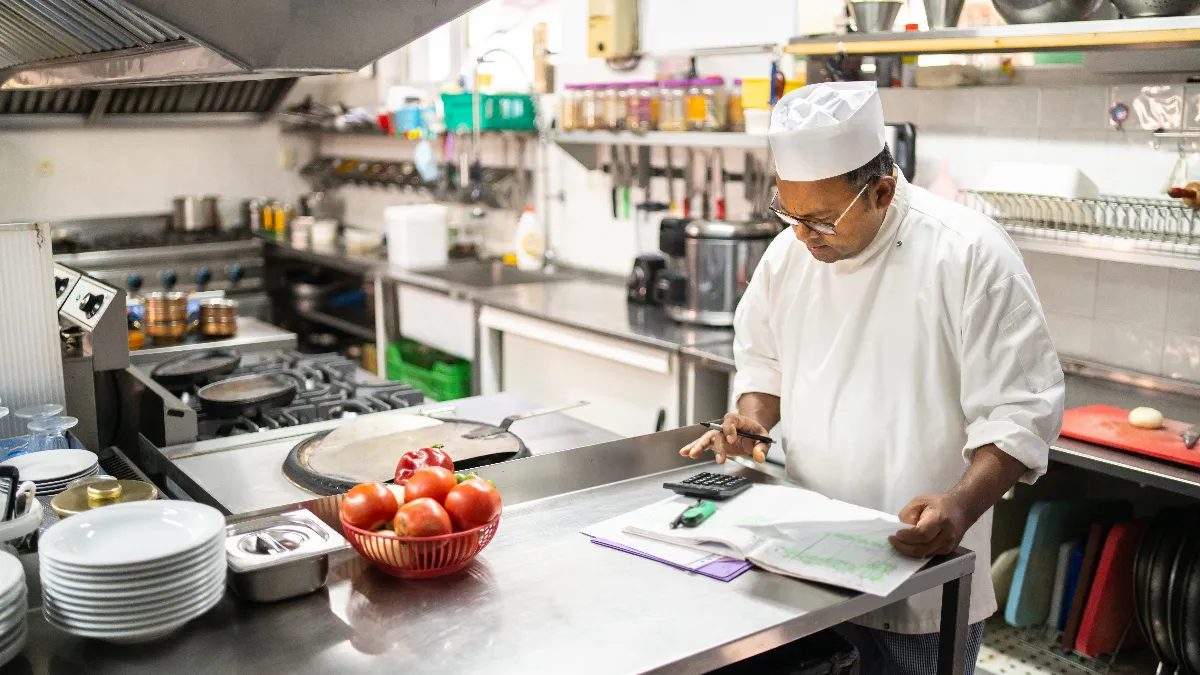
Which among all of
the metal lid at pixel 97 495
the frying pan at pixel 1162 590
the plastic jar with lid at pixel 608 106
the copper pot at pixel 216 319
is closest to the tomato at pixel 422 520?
the metal lid at pixel 97 495

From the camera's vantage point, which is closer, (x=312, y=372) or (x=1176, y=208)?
(x=1176, y=208)

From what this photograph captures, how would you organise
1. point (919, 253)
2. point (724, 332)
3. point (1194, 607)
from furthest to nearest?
point (724, 332)
point (1194, 607)
point (919, 253)

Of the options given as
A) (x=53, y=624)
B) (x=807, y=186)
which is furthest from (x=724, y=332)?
(x=53, y=624)

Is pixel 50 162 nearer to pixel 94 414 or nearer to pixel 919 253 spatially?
pixel 94 414

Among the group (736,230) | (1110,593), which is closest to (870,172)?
(1110,593)

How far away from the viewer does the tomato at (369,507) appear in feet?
5.58

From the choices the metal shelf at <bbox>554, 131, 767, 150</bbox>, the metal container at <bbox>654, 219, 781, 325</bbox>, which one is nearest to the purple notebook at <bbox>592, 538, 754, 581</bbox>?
the metal container at <bbox>654, 219, 781, 325</bbox>

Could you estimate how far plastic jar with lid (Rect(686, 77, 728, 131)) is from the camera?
4.28 m

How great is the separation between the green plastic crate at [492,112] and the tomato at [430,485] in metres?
3.78

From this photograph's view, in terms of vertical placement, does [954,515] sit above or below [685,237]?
below

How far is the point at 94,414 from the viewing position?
2539 mm

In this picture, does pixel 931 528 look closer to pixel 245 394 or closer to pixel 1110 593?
pixel 1110 593

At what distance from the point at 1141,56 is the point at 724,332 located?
161 cm

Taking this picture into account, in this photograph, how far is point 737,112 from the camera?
4.33 metres
